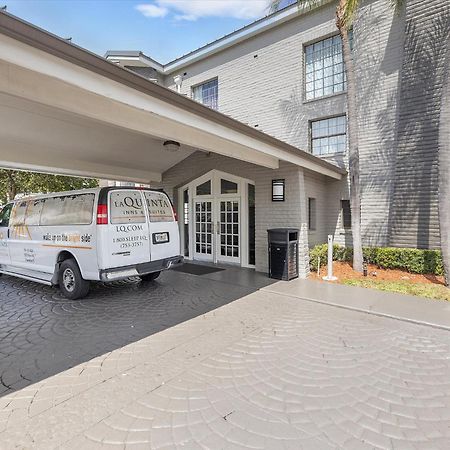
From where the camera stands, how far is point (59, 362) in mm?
3576

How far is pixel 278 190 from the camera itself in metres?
8.40

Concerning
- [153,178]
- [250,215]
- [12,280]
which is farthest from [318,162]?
[12,280]

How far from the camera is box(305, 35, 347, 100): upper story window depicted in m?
10.8

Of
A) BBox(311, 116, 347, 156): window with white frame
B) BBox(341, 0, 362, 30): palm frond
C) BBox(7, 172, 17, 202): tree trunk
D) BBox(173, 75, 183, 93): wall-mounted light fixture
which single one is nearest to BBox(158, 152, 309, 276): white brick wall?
BBox(311, 116, 347, 156): window with white frame

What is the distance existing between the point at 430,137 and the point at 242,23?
844cm

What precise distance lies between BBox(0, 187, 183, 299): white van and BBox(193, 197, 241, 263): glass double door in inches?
123

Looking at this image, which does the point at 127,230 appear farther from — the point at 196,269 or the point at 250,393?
the point at 250,393

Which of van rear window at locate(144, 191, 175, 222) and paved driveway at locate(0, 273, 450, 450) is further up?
van rear window at locate(144, 191, 175, 222)

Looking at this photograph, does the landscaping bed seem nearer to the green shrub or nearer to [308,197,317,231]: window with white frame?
the green shrub

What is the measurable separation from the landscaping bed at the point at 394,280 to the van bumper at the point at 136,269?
376cm

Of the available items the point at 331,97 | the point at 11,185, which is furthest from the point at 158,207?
the point at 11,185

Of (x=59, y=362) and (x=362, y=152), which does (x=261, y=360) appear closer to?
(x=59, y=362)

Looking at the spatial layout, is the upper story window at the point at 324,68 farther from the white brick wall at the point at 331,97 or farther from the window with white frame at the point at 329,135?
the window with white frame at the point at 329,135

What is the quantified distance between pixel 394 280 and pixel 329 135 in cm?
569
